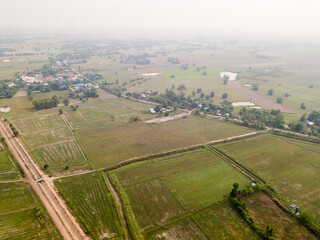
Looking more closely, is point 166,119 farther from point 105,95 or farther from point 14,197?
point 14,197

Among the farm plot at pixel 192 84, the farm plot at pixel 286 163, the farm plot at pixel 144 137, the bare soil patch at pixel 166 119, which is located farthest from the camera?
the farm plot at pixel 192 84

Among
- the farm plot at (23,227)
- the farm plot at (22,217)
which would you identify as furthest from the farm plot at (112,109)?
the farm plot at (23,227)

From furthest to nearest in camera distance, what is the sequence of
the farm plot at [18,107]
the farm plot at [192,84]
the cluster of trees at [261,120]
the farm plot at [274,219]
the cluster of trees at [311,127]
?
the farm plot at [192,84] → the farm plot at [18,107] → the cluster of trees at [261,120] → the cluster of trees at [311,127] → the farm plot at [274,219]

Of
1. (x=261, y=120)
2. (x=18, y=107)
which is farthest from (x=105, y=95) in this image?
(x=261, y=120)

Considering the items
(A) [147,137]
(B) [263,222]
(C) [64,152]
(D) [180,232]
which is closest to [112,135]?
(A) [147,137]

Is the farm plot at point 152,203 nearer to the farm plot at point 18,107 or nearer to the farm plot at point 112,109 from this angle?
the farm plot at point 112,109
